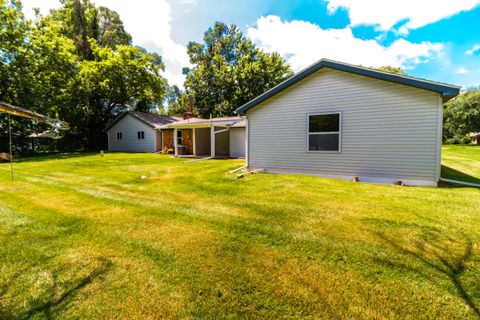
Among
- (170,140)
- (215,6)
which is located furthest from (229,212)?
(170,140)

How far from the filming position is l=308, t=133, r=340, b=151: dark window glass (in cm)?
805

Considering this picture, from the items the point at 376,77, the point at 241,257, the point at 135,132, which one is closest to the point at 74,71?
the point at 135,132

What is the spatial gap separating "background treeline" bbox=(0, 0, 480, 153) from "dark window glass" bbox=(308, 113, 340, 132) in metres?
20.3

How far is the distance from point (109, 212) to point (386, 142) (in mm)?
7823

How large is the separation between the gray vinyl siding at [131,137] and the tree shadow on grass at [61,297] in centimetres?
1978

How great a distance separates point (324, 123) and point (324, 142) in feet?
2.23

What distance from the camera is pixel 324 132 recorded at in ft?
26.8

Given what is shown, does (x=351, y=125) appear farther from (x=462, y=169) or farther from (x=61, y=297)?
(x=61, y=297)

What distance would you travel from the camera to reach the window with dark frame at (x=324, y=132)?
7.99m

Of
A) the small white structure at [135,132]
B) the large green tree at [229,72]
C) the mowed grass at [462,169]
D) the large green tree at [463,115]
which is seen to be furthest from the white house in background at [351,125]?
the large green tree at [463,115]

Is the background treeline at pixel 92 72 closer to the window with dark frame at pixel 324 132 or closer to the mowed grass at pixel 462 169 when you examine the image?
the mowed grass at pixel 462 169

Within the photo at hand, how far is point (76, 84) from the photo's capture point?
2212 cm

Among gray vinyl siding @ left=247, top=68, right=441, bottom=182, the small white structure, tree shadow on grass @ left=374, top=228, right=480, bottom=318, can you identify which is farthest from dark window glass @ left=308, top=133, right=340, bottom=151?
the small white structure

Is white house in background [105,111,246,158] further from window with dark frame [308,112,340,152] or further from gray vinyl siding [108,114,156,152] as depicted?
window with dark frame [308,112,340,152]
